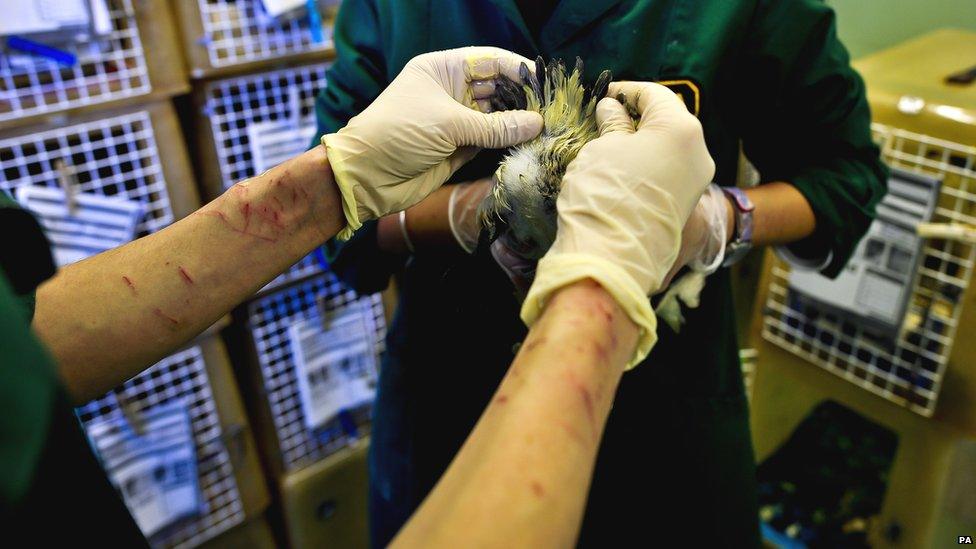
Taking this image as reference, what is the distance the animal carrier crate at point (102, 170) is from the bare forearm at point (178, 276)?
26.6 inches

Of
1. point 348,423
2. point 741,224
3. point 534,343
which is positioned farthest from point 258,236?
point 348,423

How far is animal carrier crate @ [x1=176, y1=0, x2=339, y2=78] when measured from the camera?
148 centimetres

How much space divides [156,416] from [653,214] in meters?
1.38

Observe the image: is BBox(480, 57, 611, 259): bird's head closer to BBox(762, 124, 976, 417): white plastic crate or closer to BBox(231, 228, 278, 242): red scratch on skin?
BBox(231, 228, 278, 242): red scratch on skin

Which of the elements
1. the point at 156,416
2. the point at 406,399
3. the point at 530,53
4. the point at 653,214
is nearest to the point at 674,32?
the point at 530,53

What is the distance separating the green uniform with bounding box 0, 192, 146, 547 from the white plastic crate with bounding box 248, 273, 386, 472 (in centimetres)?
116

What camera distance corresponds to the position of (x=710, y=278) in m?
1.17

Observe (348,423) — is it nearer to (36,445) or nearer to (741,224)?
(741,224)

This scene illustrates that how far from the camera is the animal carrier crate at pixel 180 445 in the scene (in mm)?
1577

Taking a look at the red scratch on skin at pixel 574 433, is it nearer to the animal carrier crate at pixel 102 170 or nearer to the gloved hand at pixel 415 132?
the gloved hand at pixel 415 132

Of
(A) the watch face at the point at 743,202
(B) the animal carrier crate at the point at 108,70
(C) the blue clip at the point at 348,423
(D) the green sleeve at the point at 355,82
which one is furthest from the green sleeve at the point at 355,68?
(C) the blue clip at the point at 348,423

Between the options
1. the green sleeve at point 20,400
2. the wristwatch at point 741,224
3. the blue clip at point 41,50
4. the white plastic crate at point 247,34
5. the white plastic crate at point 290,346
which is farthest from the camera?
the white plastic crate at point 290,346

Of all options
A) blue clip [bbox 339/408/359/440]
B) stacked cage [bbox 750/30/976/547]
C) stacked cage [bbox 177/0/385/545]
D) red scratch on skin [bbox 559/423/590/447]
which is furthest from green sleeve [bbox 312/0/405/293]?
stacked cage [bbox 750/30/976/547]

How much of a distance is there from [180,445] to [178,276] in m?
Answer: 1.01
